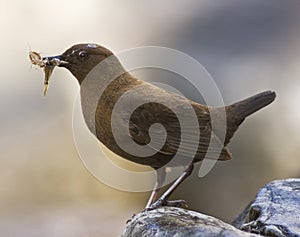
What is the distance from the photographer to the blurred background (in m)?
2.67

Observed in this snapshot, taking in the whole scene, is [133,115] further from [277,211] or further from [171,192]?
[277,211]

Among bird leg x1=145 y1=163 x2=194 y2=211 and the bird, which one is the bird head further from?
bird leg x1=145 y1=163 x2=194 y2=211

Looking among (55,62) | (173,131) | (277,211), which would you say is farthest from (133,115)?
(277,211)

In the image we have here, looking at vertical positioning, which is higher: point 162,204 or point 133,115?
point 133,115

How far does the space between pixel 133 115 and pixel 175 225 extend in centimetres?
26

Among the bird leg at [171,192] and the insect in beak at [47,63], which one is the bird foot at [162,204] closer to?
the bird leg at [171,192]

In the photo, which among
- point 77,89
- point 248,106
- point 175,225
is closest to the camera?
point 175,225

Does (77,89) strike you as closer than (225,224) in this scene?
No

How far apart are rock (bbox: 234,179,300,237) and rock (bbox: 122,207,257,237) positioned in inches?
4.3

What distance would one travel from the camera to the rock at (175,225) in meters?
1.00

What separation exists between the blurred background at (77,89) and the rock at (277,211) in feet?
3.95

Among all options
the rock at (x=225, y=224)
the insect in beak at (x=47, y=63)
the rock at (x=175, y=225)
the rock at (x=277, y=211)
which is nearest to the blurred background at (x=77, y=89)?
the rock at (x=277, y=211)

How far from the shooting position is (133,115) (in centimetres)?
Result: 118

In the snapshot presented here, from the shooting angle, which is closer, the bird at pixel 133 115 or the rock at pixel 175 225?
the rock at pixel 175 225
